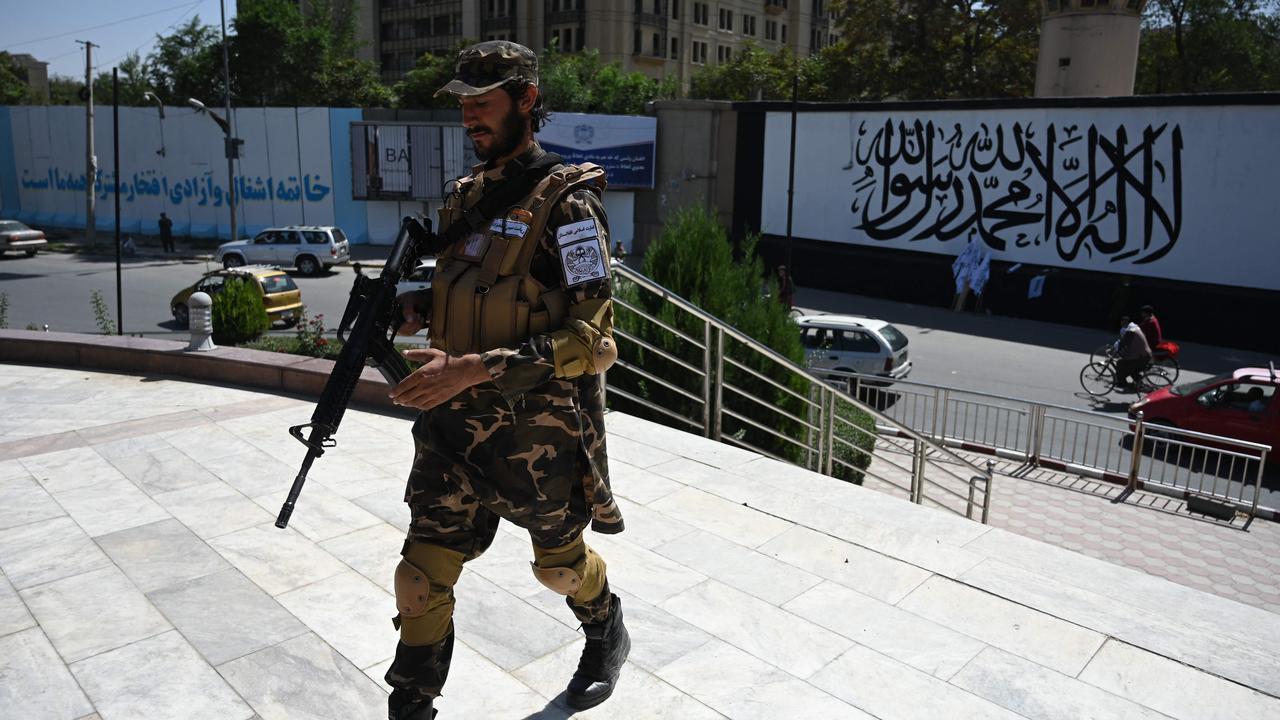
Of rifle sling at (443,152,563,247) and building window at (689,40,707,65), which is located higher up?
building window at (689,40,707,65)

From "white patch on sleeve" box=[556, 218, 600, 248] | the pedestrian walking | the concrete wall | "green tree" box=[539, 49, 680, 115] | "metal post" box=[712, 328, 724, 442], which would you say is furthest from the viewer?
"green tree" box=[539, 49, 680, 115]

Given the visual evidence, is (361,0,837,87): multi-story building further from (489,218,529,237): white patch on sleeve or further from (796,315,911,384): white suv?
(489,218,529,237): white patch on sleeve

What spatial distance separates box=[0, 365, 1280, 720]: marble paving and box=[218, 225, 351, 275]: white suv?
23205mm

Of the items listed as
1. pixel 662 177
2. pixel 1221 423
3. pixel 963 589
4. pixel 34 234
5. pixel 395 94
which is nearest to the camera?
pixel 963 589

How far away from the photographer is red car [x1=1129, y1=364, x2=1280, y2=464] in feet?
38.6

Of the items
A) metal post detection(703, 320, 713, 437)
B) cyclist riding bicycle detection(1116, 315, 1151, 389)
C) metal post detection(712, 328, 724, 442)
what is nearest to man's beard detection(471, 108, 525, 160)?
metal post detection(712, 328, 724, 442)

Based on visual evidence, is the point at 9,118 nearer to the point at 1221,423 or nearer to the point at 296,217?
→ the point at 296,217

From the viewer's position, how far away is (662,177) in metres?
33.9

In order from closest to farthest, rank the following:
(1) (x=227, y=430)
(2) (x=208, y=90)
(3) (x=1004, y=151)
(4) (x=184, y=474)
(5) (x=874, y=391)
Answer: (4) (x=184, y=474)
(1) (x=227, y=430)
(5) (x=874, y=391)
(3) (x=1004, y=151)
(2) (x=208, y=90)

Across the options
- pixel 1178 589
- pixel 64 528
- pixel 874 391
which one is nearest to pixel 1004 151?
pixel 874 391

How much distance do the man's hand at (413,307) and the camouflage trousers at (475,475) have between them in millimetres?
334

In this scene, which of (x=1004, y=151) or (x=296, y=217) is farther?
(x=296, y=217)

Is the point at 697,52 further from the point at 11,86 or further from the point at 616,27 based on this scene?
the point at 11,86

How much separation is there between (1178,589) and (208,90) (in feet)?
170
